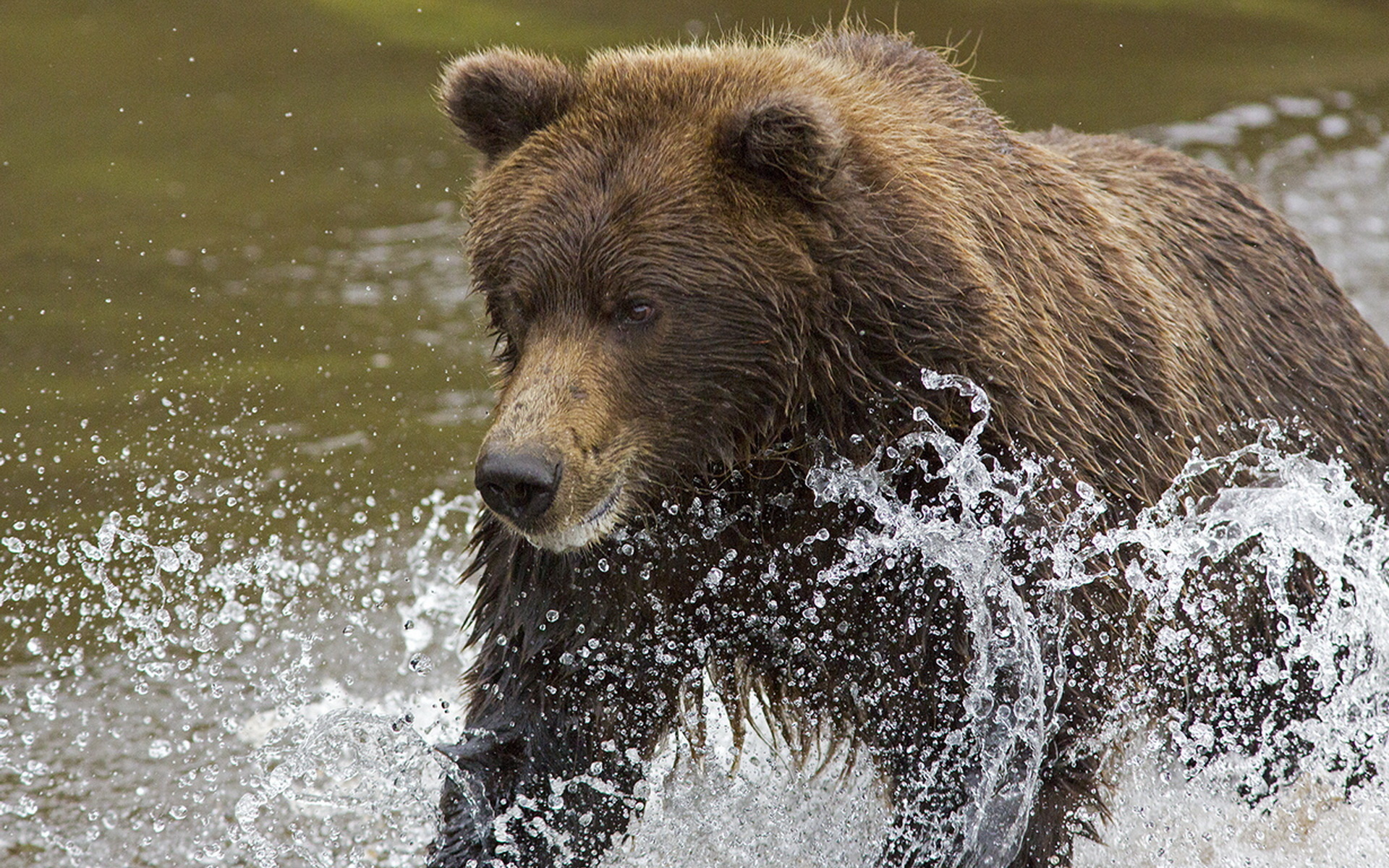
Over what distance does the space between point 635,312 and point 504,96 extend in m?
0.68

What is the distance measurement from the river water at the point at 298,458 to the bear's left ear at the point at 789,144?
0.84 meters

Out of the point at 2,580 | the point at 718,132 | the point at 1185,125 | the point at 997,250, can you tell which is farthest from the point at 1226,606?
the point at 1185,125

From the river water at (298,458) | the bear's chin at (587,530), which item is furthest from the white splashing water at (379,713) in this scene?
the bear's chin at (587,530)

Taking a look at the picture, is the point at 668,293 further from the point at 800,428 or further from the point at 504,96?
the point at 504,96

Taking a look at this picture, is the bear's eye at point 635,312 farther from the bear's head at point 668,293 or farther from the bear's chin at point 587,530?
the bear's chin at point 587,530

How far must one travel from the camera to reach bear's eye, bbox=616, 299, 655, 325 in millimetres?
→ 3715

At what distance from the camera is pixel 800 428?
388cm

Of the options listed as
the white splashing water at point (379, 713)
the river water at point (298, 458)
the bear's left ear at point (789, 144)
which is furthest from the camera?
the river water at point (298, 458)

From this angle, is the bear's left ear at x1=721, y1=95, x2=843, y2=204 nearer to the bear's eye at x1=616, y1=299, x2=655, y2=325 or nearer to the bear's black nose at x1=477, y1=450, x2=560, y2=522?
the bear's eye at x1=616, y1=299, x2=655, y2=325

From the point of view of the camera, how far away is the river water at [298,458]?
5.09m

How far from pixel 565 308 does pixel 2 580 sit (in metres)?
3.67

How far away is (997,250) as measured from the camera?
401 centimetres

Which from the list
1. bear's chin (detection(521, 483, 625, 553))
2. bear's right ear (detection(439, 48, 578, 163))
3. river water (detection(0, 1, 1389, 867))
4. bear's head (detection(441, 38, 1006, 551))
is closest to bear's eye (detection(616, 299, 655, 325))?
bear's head (detection(441, 38, 1006, 551))

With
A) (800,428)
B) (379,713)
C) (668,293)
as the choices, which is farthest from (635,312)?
(379,713)
